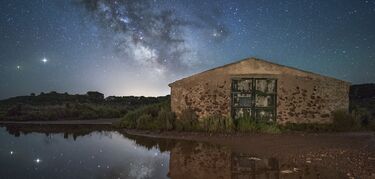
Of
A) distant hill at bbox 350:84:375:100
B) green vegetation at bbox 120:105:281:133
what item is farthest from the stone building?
distant hill at bbox 350:84:375:100

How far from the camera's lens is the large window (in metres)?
17.8

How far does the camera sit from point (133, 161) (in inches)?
362

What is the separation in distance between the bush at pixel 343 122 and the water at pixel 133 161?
8191 millimetres

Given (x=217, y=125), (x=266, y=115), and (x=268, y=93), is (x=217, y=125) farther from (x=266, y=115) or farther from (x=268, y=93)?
(x=268, y=93)

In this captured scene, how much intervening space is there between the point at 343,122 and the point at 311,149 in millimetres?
7394

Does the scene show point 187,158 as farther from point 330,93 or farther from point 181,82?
point 330,93

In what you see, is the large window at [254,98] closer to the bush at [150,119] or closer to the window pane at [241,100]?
the window pane at [241,100]

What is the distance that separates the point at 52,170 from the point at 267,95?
12127 millimetres

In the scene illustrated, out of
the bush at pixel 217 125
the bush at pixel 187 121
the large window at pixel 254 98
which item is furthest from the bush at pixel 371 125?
the bush at pixel 187 121

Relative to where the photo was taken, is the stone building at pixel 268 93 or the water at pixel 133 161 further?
the stone building at pixel 268 93

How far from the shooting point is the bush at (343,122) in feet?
57.0

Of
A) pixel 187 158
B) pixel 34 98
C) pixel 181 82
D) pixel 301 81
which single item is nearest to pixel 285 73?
pixel 301 81

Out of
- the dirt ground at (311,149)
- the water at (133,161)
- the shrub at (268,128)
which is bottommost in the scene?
the water at (133,161)

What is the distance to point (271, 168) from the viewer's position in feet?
26.7
